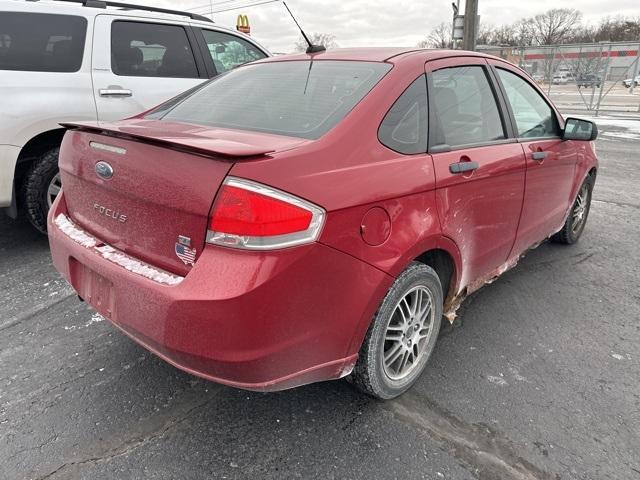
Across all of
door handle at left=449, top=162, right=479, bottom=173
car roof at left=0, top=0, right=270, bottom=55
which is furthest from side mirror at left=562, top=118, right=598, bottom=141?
car roof at left=0, top=0, right=270, bottom=55

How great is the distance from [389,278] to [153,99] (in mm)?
3569

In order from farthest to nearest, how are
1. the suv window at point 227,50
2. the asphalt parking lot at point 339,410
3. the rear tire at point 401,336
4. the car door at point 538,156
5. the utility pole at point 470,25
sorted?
the utility pole at point 470,25 → the suv window at point 227,50 → the car door at point 538,156 → the rear tire at point 401,336 → the asphalt parking lot at point 339,410

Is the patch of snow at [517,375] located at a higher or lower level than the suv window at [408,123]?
lower

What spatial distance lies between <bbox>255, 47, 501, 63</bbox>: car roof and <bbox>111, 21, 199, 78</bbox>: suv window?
2196mm

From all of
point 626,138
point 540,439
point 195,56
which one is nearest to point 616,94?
point 626,138

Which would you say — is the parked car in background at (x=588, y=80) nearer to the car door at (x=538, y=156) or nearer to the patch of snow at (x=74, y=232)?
the car door at (x=538, y=156)

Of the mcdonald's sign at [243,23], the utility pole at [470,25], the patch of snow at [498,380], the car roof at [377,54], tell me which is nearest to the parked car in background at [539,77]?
the utility pole at [470,25]

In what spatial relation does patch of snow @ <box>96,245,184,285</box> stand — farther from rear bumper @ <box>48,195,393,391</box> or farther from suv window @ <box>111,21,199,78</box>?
suv window @ <box>111,21,199,78</box>

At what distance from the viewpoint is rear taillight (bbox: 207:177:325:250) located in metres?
1.68

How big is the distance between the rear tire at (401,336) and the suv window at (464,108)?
707mm

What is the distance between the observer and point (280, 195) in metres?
1.70

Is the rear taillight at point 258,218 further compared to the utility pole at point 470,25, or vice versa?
the utility pole at point 470,25

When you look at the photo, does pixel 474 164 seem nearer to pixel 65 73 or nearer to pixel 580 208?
pixel 580 208

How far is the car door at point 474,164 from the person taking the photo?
94.6 inches
